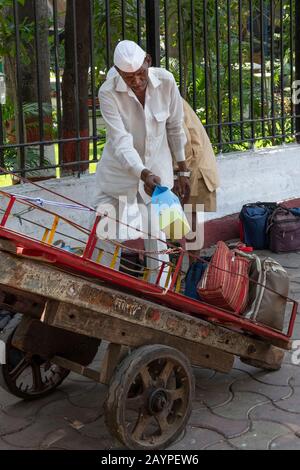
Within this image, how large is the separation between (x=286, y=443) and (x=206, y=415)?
1.49 ft

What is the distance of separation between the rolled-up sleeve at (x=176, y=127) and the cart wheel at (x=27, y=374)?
5.40 feet

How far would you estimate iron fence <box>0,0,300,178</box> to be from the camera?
5.85 meters

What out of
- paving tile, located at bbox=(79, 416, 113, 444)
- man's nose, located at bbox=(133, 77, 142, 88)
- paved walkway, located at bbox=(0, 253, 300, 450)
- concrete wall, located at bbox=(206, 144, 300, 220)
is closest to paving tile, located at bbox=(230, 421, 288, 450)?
paved walkway, located at bbox=(0, 253, 300, 450)

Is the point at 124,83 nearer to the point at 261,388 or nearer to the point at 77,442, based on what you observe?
the point at 261,388

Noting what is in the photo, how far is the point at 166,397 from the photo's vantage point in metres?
3.33

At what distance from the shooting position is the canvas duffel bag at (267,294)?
3.83 meters

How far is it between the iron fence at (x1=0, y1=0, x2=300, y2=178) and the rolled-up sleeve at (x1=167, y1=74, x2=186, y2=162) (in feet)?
3.87

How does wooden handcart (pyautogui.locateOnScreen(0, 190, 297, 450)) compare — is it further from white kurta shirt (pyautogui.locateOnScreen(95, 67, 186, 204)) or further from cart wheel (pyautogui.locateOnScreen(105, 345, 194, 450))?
white kurta shirt (pyautogui.locateOnScreen(95, 67, 186, 204))

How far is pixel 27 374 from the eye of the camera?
13.0 feet

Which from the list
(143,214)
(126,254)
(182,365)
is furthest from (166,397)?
(126,254)

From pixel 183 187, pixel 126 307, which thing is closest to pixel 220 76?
pixel 183 187
